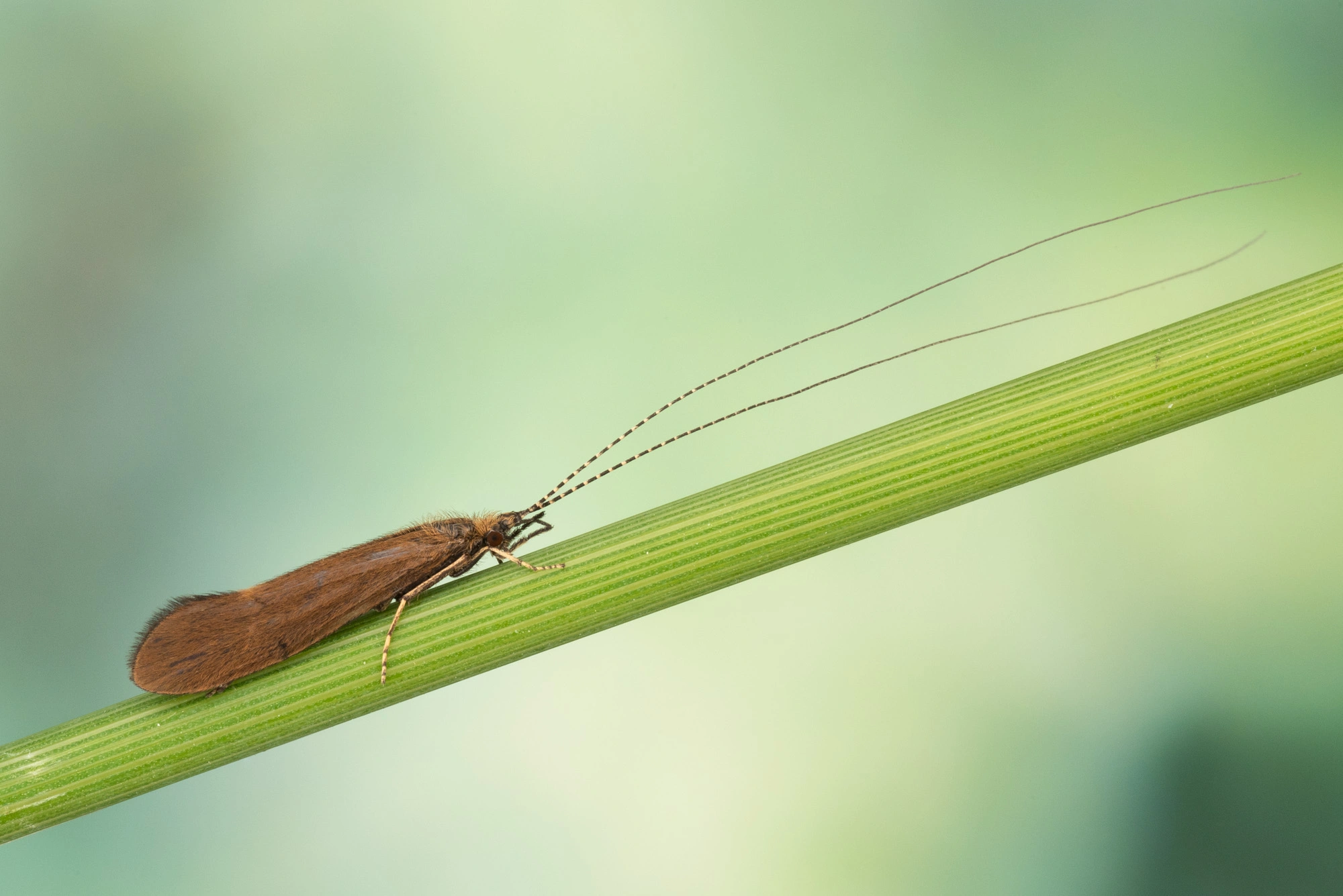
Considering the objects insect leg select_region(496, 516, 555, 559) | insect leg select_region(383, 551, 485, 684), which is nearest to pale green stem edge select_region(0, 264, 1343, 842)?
insect leg select_region(383, 551, 485, 684)

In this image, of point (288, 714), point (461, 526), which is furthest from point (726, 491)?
point (288, 714)

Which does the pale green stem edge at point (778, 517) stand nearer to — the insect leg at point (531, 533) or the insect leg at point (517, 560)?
the insect leg at point (517, 560)

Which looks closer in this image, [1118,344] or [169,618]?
[1118,344]

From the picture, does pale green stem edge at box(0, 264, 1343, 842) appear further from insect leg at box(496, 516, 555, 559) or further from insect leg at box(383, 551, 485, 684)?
insect leg at box(496, 516, 555, 559)

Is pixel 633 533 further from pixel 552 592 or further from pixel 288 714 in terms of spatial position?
pixel 288 714

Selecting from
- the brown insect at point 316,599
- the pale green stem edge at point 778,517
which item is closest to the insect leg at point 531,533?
the brown insect at point 316,599
